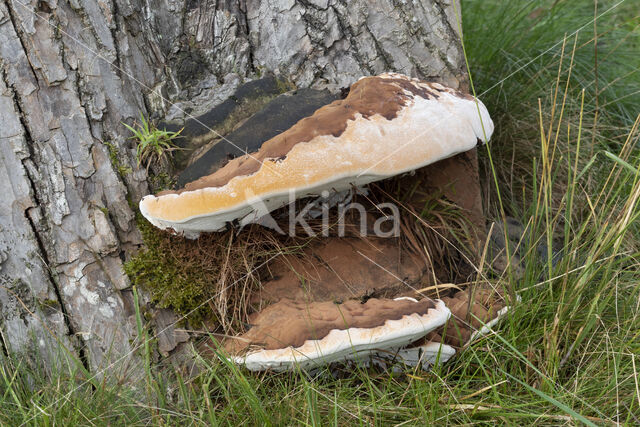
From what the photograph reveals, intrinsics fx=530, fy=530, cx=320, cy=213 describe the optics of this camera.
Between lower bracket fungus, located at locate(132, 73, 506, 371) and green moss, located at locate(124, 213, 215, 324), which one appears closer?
lower bracket fungus, located at locate(132, 73, 506, 371)

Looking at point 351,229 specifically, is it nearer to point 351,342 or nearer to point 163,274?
point 351,342

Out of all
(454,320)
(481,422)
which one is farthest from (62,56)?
(481,422)

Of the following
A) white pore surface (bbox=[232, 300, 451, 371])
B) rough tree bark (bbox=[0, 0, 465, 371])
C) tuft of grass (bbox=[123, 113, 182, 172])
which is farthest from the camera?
tuft of grass (bbox=[123, 113, 182, 172])

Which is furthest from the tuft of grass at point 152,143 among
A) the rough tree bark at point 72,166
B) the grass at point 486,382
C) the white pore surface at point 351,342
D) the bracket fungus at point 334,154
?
the white pore surface at point 351,342

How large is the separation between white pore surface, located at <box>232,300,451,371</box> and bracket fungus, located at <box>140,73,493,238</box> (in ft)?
1.69

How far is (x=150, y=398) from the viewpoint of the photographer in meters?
2.03

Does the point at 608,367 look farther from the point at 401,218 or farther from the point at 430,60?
Answer: the point at 430,60

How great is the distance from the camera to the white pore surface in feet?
5.90

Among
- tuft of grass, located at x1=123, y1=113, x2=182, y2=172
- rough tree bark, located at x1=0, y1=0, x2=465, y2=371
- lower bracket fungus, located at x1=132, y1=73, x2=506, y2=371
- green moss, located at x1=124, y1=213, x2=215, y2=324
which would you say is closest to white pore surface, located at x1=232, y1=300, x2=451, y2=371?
lower bracket fungus, located at x1=132, y1=73, x2=506, y2=371

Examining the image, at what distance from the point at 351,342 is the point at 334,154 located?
0.64m

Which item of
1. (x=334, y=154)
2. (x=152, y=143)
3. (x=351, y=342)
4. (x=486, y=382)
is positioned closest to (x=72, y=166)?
(x=152, y=143)

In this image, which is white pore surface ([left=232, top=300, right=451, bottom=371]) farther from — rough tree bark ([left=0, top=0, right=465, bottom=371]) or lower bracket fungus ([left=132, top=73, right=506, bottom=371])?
rough tree bark ([left=0, top=0, right=465, bottom=371])

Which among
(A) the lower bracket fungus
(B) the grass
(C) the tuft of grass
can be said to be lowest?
(B) the grass

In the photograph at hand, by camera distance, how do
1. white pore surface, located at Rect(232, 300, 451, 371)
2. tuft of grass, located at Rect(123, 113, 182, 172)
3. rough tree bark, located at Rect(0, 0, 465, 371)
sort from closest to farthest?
white pore surface, located at Rect(232, 300, 451, 371), rough tree bark, located at Rect(0, 0, 465, 371), tuft of grass, located at Rect(123, 113, 182, 172)
